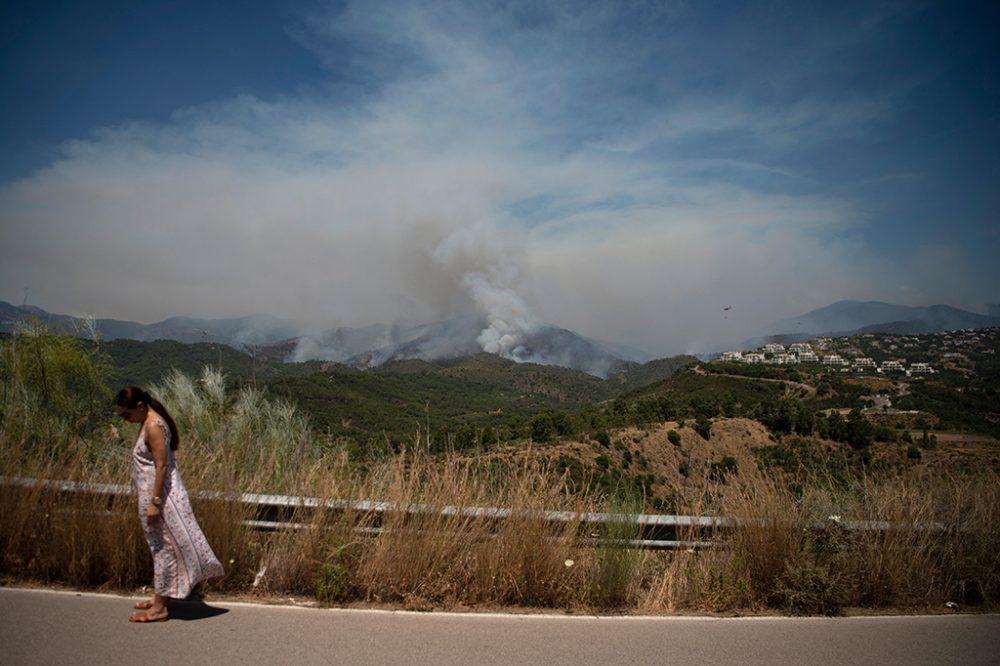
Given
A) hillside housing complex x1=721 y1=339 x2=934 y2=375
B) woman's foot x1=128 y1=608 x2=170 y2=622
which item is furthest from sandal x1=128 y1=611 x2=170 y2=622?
hillside housing complex x1=721 y1=339 x2=934 y2=375

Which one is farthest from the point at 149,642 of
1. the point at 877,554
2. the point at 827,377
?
the point at 827,377

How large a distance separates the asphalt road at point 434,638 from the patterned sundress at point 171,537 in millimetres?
264

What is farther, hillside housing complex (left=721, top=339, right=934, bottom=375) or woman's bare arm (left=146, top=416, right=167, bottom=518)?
hillside housing complex (left=721, top=339, right=934, bottom=375)

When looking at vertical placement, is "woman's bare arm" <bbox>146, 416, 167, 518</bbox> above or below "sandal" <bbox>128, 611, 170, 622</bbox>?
above

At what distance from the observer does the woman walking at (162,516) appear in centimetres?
422

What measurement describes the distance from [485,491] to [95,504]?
3.42 meters

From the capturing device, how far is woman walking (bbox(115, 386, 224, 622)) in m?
4.22

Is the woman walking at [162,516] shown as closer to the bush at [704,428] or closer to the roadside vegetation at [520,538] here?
the roadside vegetation at [520,538]

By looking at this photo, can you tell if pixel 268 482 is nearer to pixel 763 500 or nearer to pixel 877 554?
pixel 763 500

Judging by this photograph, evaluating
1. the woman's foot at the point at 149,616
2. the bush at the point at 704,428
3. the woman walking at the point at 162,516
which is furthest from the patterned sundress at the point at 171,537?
the bush at the point at 704,428

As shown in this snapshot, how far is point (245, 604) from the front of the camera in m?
4.45

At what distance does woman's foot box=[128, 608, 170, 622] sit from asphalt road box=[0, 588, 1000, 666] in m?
0.06

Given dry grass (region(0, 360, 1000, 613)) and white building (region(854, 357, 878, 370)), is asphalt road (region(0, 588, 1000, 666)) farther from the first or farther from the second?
white building (region(854, 357, 878, 370))

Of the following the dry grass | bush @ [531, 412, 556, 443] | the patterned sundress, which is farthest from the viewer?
bush @ [531, 412, 556, 443]
